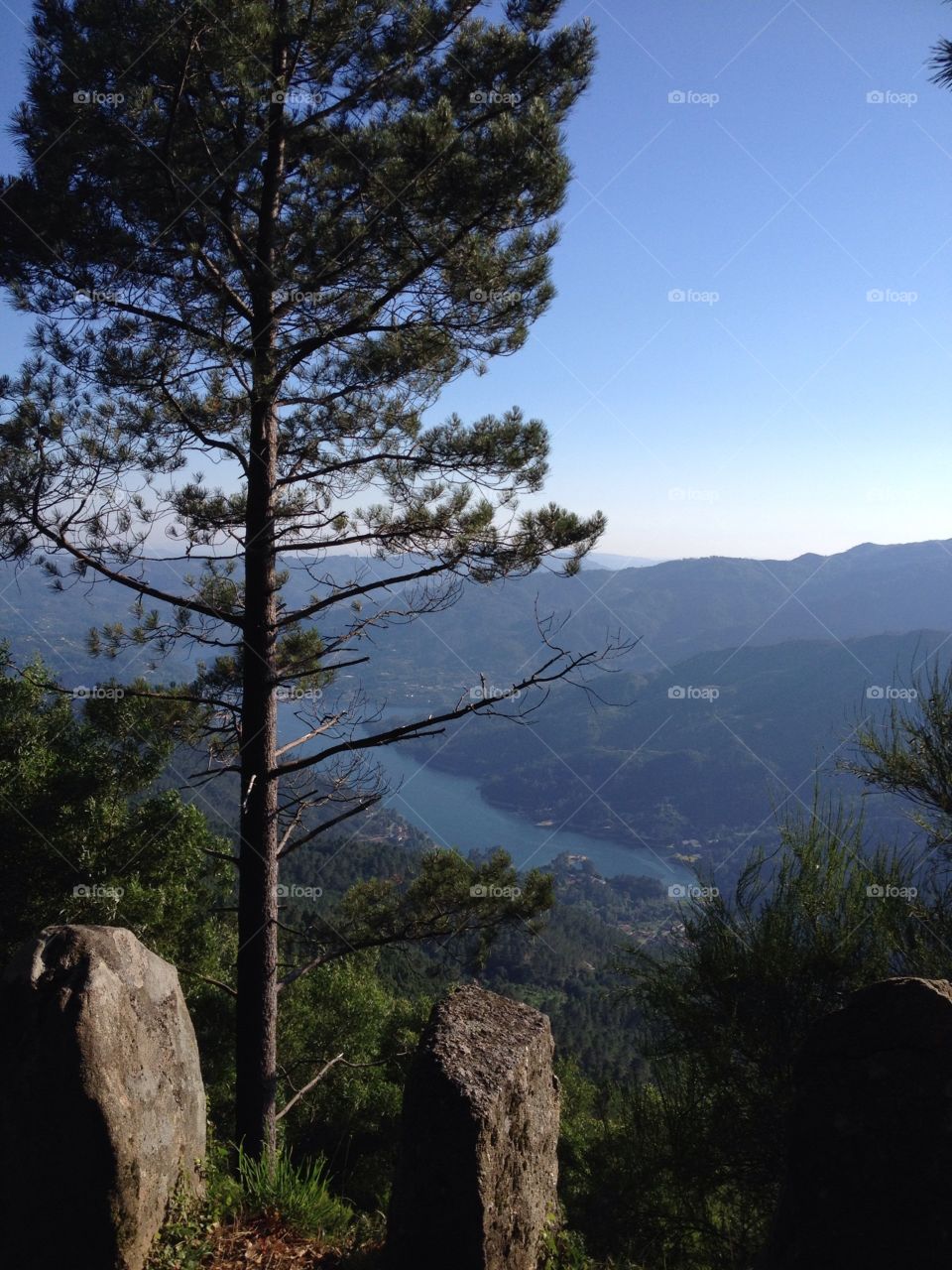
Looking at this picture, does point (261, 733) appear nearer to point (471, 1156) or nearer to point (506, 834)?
point (471, 1156)

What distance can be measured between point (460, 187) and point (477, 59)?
1110 millimetres

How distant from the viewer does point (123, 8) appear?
505 cm

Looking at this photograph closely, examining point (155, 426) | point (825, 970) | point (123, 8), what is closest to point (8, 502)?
point (155, 426)

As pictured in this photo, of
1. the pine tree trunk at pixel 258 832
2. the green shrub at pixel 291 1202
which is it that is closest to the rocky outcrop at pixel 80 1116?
the green shrub at pixel 291 1202

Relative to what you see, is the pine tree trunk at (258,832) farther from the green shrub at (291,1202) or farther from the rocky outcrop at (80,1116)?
the rocky outcrop at (80,1116)

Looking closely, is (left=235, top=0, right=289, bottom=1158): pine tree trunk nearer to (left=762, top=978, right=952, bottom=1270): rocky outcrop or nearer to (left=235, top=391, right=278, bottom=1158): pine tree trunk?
(left=235, top=391, right=278, bottom=1158): pine tree trunk

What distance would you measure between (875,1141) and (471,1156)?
5.68 ft

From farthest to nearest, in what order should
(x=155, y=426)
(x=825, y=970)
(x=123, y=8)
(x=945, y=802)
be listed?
(x=945, y=802)
(x=825, y=970)
(x=155, y=426)
(x=123, y=8)

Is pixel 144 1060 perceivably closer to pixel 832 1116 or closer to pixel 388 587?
pixel 832 1116

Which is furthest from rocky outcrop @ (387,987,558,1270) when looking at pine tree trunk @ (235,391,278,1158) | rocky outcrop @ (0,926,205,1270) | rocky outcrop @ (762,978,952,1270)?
pine tree trunk @ (235,391,278,1158)

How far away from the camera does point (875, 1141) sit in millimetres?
2557

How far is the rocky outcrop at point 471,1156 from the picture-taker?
342 cm

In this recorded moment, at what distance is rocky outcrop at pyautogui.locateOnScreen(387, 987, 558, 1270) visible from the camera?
342 centimetres

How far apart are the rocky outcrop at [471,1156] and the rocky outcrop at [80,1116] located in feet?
3.81
